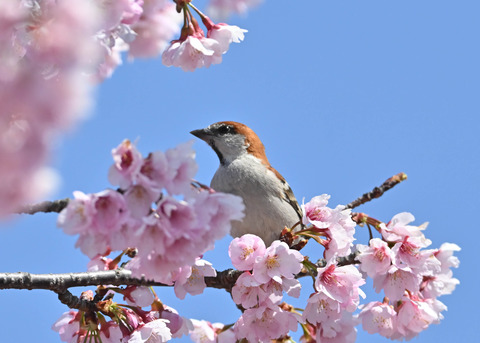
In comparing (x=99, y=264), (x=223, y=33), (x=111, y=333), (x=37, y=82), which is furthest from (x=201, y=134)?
(x=37, y=82)

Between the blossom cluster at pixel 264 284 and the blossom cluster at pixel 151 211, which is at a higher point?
the blossom cluster at pixel 264 284

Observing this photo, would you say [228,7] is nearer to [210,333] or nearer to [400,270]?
[400,270]

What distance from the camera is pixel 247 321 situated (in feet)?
12.8

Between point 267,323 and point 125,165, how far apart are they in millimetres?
1911

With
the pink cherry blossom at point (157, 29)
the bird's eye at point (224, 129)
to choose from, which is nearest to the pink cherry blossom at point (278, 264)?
the pink cherry blossom at point (157, 29)

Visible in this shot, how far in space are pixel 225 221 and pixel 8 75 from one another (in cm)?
94

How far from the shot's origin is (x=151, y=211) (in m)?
2.27

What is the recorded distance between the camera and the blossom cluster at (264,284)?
3486 mm

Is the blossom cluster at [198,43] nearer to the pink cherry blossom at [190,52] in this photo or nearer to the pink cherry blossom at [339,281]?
the pink cherry blossom at [190,52]

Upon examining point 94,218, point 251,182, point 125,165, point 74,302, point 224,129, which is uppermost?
point 224,129

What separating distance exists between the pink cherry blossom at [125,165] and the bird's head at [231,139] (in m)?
3.44

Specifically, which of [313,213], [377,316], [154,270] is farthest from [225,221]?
→ [377,316]

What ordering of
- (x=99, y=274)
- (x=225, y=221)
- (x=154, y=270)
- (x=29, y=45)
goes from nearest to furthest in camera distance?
(x=29, y=45), (x=225, y=221), (x=154, y=270), (x=99, y=274)

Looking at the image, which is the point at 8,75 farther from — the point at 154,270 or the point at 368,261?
the point at 368,261
